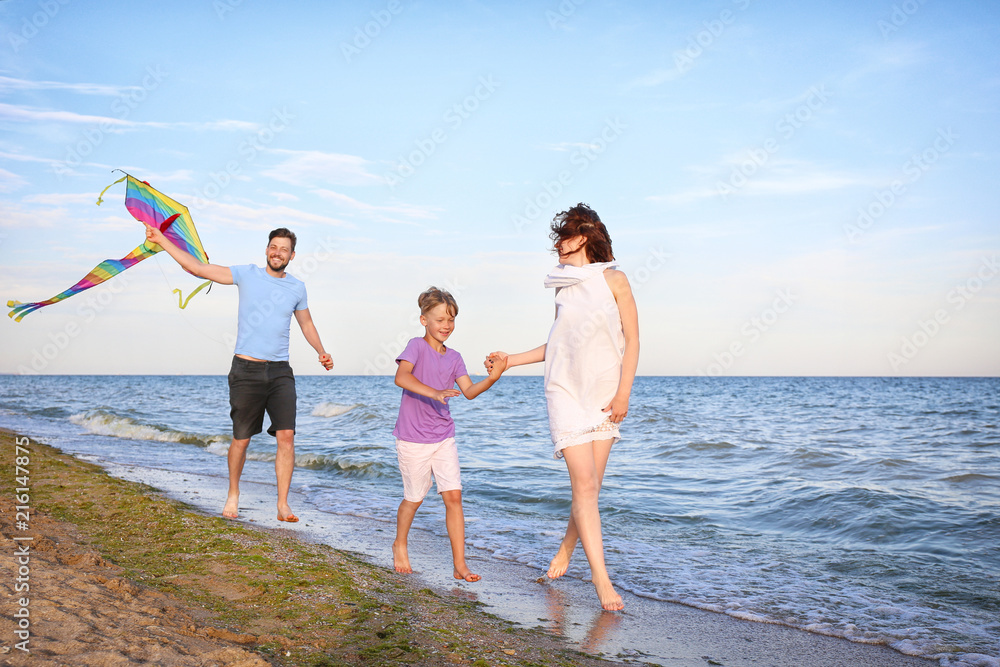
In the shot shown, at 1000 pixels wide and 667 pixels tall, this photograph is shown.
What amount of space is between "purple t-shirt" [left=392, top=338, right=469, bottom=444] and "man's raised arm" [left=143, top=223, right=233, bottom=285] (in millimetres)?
1826

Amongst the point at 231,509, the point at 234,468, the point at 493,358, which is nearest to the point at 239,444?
the point at 234,468

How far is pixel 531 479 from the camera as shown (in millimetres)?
9836

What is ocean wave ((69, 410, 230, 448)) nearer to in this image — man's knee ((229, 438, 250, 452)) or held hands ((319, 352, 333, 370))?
man's knee ((229, 438, 250, 452))

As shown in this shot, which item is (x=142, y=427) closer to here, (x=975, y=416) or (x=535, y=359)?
(x=535, y=359)

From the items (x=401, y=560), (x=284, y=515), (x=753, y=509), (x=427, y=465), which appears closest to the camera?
(x=427, y=465)

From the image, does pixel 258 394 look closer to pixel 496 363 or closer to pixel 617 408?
pixel 496 363

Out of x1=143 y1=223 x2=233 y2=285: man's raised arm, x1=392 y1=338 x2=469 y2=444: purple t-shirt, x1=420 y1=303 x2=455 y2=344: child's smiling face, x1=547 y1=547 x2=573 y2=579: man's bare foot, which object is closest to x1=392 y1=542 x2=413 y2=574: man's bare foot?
x1=392 y1=338 x2=469 y2=444: purple t-shirt

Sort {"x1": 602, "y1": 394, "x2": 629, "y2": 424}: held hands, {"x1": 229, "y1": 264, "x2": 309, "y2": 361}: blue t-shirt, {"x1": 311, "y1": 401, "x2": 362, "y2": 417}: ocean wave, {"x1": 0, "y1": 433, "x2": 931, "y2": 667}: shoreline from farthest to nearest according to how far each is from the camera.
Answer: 1. {"x1": 311, "y1": 401, "x2": 362, "y2": 417}: ocean wave
2. {"x1": 229, "y1": 264, "x2": 309, "y2": 361}: blue t-shirt
3. {"x1": 602, "y1": 394, "x2": 629, "y2": 424}: held hands
4. {"x1": 0, "y1": 433, "x2": 931, "y2": 667}: shoreline

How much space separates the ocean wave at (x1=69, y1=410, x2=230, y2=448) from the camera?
15078 millimetres

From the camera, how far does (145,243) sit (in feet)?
16.4

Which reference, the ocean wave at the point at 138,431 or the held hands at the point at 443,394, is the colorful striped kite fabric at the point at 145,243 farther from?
the ocean wave at the point at 138,431

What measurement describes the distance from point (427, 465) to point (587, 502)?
1.20m

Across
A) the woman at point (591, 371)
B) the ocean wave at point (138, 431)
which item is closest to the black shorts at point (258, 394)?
the woman at point (591, 371)

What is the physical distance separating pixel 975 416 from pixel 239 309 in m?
24.5
